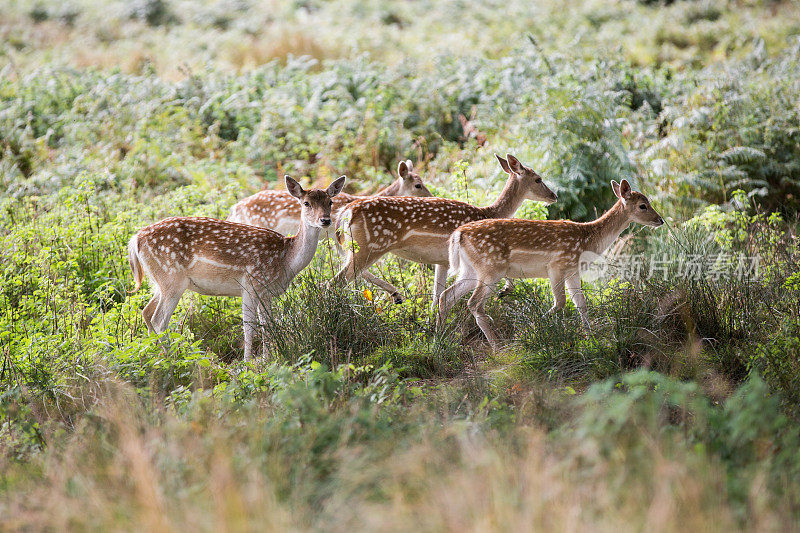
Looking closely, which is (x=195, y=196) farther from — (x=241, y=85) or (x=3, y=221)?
(x=241, y=85)

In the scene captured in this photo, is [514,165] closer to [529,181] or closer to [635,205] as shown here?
[529,181]

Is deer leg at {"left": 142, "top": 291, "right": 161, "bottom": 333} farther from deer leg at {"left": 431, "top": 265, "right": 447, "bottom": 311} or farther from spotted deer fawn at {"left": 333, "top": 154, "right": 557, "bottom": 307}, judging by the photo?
deer leg at {"left": 431, "top": 265, "right": 447, "bottom": 311}

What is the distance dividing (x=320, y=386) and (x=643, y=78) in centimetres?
940

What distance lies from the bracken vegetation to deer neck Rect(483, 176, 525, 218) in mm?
213

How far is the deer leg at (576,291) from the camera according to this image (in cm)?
650

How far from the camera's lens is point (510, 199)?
306 inches

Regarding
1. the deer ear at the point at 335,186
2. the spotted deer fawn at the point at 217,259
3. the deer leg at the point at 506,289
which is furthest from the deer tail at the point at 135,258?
the deer leg at the point at 506,289

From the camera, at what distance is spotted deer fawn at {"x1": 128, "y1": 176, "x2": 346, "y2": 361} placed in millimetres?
6418

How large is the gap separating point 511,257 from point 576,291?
0.58 m

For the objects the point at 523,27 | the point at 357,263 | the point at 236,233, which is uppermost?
the point at 236,233

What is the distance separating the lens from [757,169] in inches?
370

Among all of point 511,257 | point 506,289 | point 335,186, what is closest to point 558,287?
point 511,257

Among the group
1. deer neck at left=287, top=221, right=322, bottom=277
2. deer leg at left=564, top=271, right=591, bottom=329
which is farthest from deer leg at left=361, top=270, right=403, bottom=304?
deer leg at left=564, top=271, right=591, bottom=329

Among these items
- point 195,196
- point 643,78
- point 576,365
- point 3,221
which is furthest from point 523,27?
point 576,365
